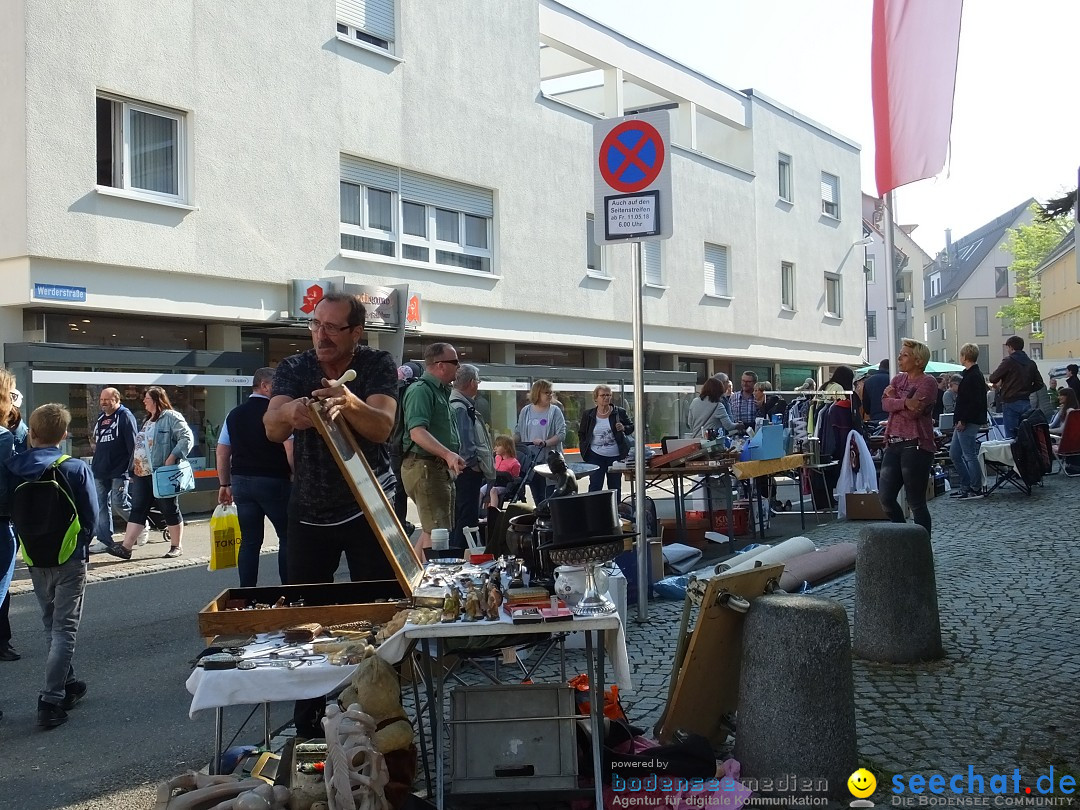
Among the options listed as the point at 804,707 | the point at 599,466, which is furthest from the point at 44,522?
the point at 599,466

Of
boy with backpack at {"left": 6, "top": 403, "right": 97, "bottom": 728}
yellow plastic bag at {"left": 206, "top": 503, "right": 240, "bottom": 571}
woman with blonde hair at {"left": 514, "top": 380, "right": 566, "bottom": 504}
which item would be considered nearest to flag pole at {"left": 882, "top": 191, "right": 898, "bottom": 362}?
woman with blonde hair at {"left": 514, "top": 380, "right": 566, "bottom": 504}

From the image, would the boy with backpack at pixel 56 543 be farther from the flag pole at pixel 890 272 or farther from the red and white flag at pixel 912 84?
the red and white flag at pixel 912 84

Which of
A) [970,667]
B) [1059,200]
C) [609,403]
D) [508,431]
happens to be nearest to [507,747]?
[970,667]

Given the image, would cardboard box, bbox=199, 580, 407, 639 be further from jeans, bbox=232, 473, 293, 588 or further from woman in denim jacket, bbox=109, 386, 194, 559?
woman in denim jacket, bbox=109, 386, 194, 559

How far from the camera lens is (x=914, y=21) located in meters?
9.24

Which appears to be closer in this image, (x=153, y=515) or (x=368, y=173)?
(x=153, y=515)

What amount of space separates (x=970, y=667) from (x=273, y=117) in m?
13.8

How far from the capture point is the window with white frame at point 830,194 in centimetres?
3466

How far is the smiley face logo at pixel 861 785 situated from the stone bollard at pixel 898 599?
6.19ft

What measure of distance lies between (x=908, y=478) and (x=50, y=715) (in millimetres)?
6682

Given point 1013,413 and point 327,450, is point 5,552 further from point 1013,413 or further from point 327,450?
point 1013,413

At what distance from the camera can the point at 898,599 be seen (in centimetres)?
575

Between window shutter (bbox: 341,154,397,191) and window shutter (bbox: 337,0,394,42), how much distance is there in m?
2.29

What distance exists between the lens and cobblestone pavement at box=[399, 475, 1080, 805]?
433 centimetres
